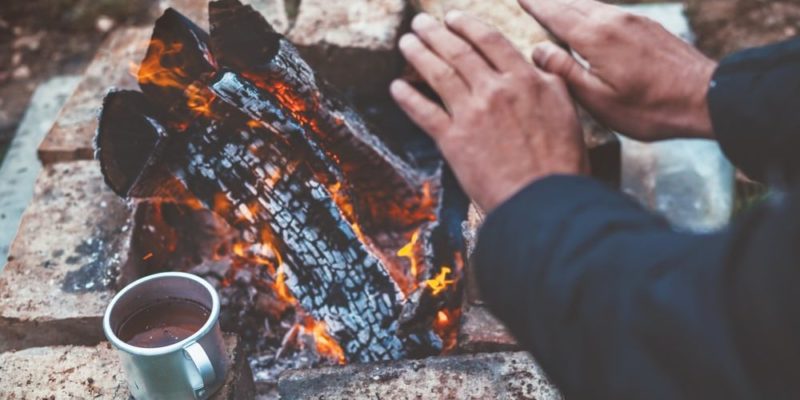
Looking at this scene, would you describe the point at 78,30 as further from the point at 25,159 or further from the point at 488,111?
the point at 488,111

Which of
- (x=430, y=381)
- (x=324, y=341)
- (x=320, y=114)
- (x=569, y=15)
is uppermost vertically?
(x=569, y=15)

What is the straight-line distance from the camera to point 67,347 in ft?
6.11

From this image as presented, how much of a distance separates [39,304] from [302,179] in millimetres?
672

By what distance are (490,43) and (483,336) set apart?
0.81m

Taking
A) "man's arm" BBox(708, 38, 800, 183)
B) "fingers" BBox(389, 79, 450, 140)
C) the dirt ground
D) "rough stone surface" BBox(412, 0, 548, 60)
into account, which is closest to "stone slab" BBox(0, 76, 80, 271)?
the dirt ground

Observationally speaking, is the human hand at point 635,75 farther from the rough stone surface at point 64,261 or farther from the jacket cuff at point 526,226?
the rough stone surface at point 64,261

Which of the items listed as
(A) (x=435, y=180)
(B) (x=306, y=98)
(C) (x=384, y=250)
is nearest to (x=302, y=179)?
(B) (x=306, y=98)

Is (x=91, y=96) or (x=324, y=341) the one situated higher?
(x=91, y=96)

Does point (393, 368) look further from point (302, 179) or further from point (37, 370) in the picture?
point (37, 370)

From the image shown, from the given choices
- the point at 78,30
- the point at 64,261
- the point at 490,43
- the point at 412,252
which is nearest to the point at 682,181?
the point at 412,252

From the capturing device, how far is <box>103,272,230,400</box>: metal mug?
158 cm

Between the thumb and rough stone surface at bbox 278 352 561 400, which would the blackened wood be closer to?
rough stone surface at bbox 278 352 561 400

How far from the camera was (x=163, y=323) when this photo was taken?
1.76m

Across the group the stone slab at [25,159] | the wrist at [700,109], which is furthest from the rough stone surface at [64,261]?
the wrist at [700,109]
